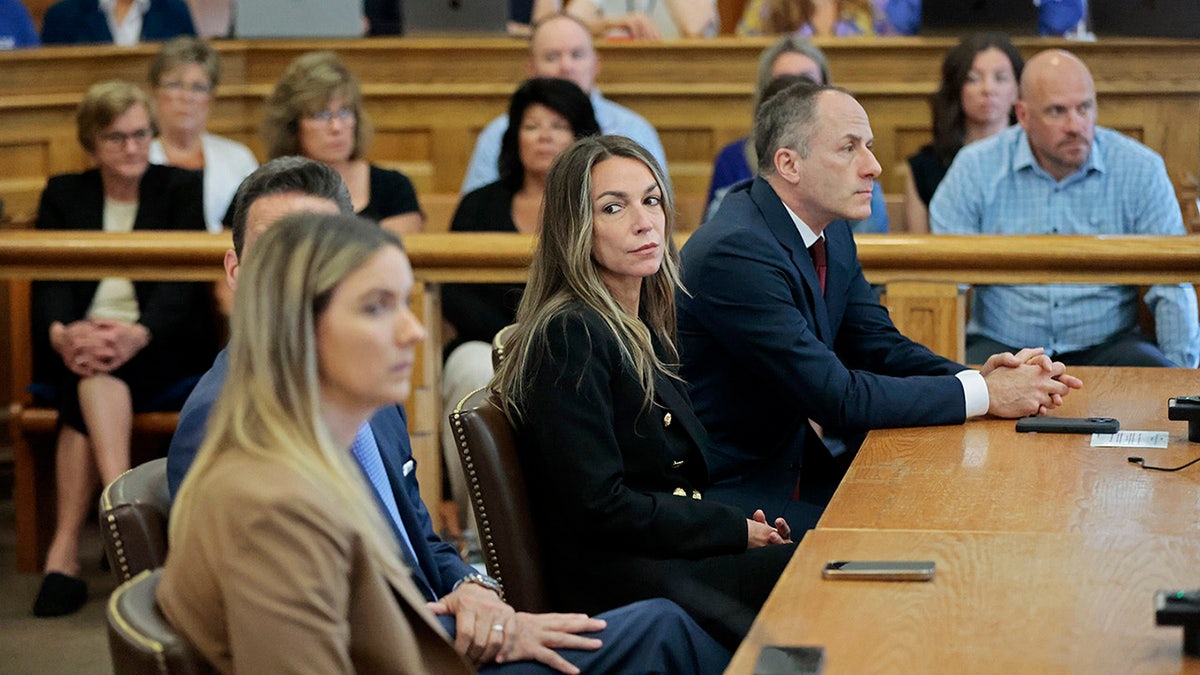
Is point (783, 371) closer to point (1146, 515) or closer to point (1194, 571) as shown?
point (1146, 515)

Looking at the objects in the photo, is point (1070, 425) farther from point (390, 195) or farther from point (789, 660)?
point (390, 195)

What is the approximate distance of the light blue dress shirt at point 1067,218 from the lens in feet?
13.1

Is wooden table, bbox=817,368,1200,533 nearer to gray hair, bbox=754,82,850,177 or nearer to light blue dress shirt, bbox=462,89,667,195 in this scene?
gray hair, bbox=754,82,850,177

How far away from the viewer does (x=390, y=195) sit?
15.6 feet

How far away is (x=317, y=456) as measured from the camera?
1.61m

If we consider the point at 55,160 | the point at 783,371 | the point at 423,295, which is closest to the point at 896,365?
the point at 783,371

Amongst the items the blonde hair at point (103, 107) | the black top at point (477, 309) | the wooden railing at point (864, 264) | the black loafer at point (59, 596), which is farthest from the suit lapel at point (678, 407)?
the blonde hair at point (103, 107)

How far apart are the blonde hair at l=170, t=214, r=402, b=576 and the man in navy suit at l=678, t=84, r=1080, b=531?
4.65 feet

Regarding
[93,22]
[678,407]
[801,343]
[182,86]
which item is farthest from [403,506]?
[93,22]

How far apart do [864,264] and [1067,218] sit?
1043 millimetres

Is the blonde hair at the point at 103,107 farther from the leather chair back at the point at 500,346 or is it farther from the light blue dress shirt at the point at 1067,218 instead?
the light blue dress shirt at the point at 1067,218

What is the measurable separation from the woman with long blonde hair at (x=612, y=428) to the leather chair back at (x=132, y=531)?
0.66 metres

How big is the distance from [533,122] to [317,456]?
310 centimetres

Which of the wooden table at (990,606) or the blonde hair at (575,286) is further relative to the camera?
the blonde hair at (575,286)
